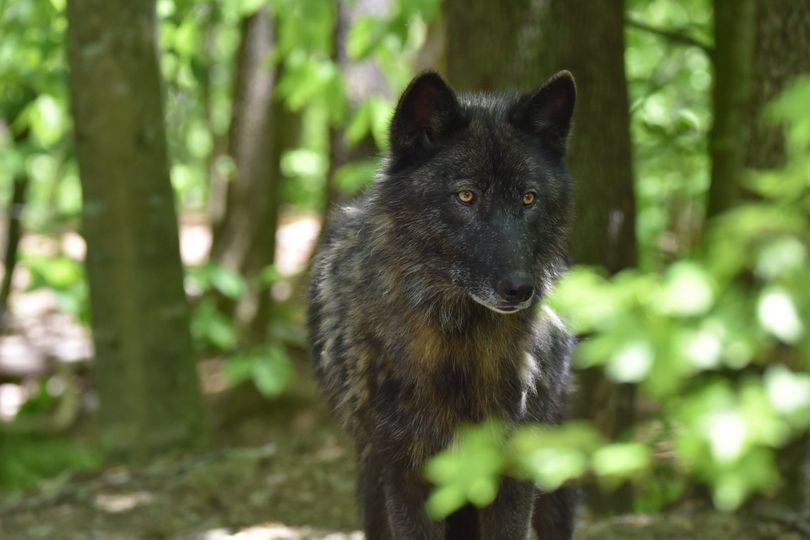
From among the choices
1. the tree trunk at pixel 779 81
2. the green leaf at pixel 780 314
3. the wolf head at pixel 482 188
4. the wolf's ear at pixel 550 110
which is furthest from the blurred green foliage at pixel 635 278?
the wolf's ear at pixel 550 110

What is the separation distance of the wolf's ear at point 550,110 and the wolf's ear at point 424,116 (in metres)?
0.32

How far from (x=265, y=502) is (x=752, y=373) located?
336 centimetres

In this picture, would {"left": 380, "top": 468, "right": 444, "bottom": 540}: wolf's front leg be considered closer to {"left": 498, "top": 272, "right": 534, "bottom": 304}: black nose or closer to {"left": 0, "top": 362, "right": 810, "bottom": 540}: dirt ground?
{"left": 498, "top": 272, "right": 534, "bottom": 304}: black nose

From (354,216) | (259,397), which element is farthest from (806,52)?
(259,397)

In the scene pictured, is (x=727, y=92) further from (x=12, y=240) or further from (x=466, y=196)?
(x=12, y=240)

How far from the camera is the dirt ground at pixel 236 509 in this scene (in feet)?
18.7

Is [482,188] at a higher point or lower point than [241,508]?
higher

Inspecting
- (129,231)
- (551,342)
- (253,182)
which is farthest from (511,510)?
(253,182)

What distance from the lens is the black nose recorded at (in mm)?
3766

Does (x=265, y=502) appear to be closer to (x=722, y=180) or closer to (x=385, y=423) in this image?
(x=385, y=423)

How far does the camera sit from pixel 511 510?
440 centimetres

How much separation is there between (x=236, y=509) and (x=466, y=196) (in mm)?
3513

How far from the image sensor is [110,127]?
6785 millimetres

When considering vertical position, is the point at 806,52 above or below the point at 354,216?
above
